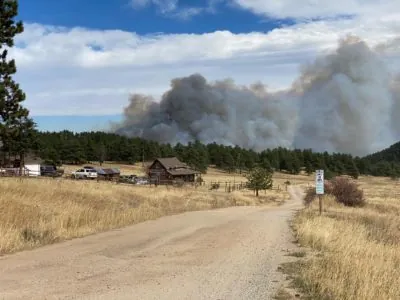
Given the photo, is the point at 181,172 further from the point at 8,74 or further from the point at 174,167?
the point at 8,74

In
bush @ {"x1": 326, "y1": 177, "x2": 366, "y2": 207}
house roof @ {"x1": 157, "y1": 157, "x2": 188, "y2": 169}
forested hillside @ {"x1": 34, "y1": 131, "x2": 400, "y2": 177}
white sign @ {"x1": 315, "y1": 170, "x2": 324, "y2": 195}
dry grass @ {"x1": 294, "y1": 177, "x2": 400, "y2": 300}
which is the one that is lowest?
bush @ {"x1": 326, "y1": 177, "x2": 366, "y2": 207}

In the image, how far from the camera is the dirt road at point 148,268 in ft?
26.0

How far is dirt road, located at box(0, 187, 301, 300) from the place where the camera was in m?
7.91

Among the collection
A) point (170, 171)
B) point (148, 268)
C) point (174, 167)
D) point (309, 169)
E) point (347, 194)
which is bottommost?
point (347, 194)

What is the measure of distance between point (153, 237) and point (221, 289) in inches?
264

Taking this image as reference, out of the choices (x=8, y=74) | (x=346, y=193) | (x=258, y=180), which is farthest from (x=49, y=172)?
(x=8, y=74)

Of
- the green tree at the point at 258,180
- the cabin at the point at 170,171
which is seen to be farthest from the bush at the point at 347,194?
the cabin at the point at 170,171

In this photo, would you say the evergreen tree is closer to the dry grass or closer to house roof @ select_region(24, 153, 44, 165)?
house roof @ select_region(24, 153, 44, 165)

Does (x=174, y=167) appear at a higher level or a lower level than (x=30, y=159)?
lower

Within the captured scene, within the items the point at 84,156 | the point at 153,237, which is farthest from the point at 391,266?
the point at 84,156

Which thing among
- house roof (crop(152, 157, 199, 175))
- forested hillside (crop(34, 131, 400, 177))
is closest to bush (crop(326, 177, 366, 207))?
house roof (crop(152, 157, 199, 175))

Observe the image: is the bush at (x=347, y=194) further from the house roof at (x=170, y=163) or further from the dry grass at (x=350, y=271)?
the house roof at (x=170, y=163)

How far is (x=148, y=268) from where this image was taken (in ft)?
32.5

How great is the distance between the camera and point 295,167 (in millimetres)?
190750
